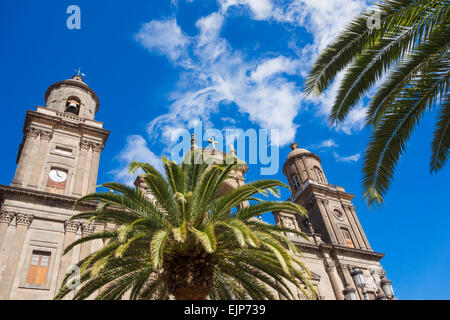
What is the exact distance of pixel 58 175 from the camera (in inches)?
986

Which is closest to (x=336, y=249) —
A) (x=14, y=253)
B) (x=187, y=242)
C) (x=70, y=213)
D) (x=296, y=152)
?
(x=296, y=152)

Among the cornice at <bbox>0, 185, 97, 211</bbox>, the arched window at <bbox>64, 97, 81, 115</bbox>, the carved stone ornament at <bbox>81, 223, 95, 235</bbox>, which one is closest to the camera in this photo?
the cornice at <bbox>0, 185, 97, 211</bbox>

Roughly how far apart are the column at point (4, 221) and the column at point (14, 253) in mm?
393

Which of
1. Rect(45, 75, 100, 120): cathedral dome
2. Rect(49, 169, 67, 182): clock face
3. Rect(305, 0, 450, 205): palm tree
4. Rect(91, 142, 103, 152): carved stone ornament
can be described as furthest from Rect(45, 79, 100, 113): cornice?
Rect(305, 0, 450, 205): palm tree

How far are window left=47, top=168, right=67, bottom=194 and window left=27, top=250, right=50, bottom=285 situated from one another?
4676 mm

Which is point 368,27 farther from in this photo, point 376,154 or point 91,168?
point 91,168

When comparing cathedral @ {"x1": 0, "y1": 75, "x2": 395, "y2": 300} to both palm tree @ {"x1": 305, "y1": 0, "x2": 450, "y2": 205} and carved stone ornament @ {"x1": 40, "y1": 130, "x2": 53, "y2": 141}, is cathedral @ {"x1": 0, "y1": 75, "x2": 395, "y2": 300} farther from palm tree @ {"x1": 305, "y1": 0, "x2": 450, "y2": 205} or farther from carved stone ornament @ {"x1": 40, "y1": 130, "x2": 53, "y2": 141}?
palm tree @ {"x1": 305, "y1": 0, "x2": 450, "y2": 205}

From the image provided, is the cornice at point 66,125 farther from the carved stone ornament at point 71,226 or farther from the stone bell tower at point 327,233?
the stone bell tower at point 327,233

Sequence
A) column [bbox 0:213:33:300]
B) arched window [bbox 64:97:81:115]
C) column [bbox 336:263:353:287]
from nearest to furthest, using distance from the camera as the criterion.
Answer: column [bbox 0:213:33:300] → column [bbox 336:263:353:287] → arched window [bbox 64:97:81:115]

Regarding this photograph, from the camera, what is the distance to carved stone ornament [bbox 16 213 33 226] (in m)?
21.1

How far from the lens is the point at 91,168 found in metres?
26.2

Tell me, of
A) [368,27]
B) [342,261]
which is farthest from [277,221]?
[368,27]
